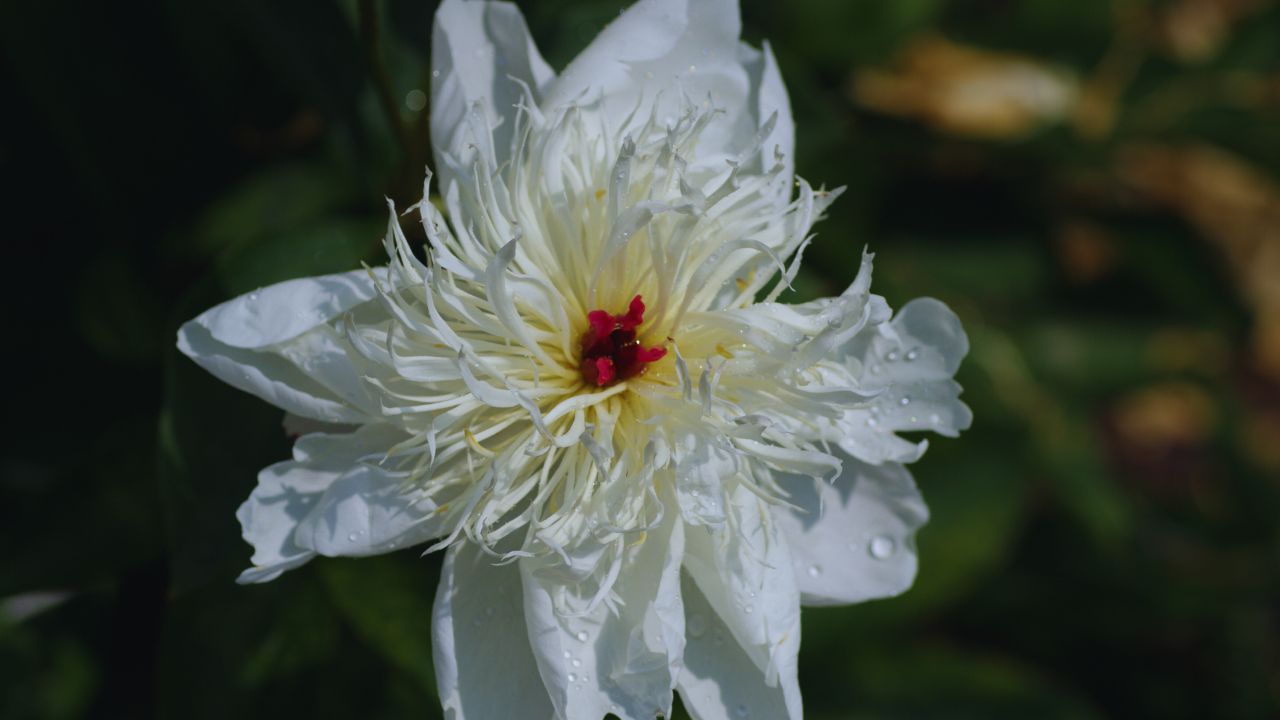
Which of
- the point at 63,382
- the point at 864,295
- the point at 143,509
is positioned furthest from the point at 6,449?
the point at 864,295

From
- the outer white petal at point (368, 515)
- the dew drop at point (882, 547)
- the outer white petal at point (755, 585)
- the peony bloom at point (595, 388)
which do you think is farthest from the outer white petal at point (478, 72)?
the dew drop at point (882, 547)

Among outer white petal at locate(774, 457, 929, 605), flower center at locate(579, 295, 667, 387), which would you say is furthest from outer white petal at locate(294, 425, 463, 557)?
outer white petal at locate(774, 457, 929, 605)

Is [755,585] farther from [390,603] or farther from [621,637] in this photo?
[390,603]

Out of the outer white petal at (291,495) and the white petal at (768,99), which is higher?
the white petal at (768,99)

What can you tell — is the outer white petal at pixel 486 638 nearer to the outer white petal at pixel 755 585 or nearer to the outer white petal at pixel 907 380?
the outer white petal at pixel 755 585

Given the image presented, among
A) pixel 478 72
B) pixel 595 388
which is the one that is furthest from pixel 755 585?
pixel 478 72
